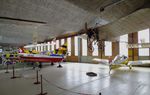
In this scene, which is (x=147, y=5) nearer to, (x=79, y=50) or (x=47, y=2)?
(x=47, y=2)

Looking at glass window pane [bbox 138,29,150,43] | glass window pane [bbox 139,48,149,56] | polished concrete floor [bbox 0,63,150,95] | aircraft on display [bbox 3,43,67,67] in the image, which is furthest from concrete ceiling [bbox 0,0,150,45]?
glass window pane [bbox 139,48,149,56]

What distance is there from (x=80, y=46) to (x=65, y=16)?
25.8 ft

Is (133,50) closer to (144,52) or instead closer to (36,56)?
(144,52)

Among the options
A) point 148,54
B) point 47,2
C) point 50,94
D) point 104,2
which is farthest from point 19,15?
point 148,54

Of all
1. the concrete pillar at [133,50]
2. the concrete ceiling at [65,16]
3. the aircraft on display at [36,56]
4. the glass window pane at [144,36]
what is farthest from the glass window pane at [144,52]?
the aircraft on display at [36,56]

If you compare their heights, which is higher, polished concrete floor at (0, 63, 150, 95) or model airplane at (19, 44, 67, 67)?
model airplane at (19, 44, 67, 67)

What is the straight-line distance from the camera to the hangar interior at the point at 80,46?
382 cm

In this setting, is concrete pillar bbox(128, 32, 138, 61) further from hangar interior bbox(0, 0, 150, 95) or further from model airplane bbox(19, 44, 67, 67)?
model airplane bbox(19, 44, 67, 67)

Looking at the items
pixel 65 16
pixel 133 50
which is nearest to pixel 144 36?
pixel 133 50

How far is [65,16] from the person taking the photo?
12.7 metres

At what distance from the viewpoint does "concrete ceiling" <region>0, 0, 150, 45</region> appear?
364 cm

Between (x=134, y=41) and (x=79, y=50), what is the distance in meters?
8.09

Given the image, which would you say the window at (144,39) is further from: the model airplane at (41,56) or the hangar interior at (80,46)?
the model airplane at (41,56)

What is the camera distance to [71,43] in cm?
2131
